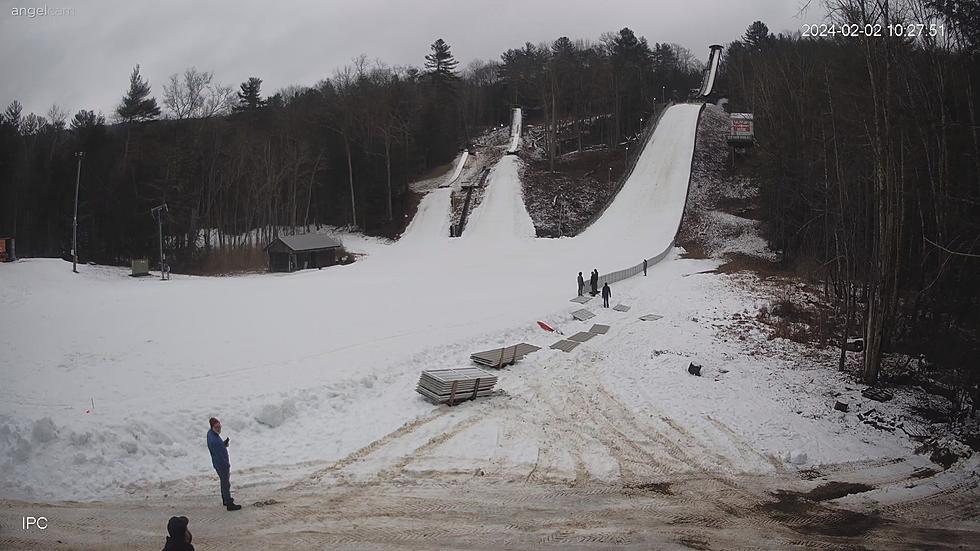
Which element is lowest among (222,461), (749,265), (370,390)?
(370,390)

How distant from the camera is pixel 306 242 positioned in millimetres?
45000

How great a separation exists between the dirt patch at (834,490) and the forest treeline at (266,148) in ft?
70.9

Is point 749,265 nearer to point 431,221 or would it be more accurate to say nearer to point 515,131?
point 431,221

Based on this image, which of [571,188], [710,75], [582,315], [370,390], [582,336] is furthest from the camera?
[710,75]

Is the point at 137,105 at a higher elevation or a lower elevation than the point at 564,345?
higher

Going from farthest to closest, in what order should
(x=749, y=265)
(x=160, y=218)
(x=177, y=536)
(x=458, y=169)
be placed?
(x=458, y=169) → (x=160, y=218) → (x=749, y=265) → (x=177, y=536)

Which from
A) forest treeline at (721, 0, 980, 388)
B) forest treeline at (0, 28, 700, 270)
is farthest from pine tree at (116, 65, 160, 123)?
forest treeline at (721, 0, 980, 388)

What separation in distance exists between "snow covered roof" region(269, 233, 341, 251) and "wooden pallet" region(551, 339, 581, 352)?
→ 2725 cm

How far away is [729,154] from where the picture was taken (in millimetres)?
66688

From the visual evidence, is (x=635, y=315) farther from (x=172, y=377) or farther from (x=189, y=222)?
(x=189, y=222)

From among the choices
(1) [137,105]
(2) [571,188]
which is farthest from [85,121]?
(2) [571,188]

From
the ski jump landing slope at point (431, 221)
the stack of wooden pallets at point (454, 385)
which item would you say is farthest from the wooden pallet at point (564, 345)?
the ski jump landing slope at point (431, 221)

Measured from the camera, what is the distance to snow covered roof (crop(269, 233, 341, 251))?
1720 inches

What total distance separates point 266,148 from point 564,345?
4087 centimetres
